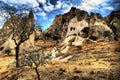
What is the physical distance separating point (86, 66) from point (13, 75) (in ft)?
36.5

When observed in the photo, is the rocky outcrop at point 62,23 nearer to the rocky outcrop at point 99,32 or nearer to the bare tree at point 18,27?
the rocky outcrop at point 99,32

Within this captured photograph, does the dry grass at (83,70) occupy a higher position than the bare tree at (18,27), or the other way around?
the bare tree at (18,27)

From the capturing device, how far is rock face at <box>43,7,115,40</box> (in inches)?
2685

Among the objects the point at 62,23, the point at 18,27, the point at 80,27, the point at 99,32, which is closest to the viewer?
the point at 18,27

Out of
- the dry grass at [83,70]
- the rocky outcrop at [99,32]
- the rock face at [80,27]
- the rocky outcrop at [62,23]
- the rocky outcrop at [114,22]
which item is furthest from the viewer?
the rocky outcrop at [62,23]

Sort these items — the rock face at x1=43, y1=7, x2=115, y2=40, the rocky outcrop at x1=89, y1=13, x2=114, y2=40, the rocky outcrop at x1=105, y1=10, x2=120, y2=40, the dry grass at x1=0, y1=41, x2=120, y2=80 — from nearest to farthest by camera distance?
the dry grass at x1=0, y1=41, x2=120, y2=80 → the rocky outcrop at x1=89, y1=13, x2=114, y2=40 → the rock face at x1=43, y1=7, x2=115, y2=40 → the rocky outcrop at x1=105, y1=10, x2=120, y2=40

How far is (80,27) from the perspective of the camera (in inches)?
2837

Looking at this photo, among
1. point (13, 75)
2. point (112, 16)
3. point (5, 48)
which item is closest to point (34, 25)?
point (13, 75)

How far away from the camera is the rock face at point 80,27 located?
224ft

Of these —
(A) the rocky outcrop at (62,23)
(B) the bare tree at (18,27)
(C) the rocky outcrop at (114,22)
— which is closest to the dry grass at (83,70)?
(B) the bare tree at (18,27)

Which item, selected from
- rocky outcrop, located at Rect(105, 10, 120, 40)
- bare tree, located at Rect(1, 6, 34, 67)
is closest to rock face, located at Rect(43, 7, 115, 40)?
rocky outcrop, located at Rect(105, 10, 120, 40)

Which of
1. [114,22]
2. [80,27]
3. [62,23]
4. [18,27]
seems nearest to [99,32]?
[80,27]

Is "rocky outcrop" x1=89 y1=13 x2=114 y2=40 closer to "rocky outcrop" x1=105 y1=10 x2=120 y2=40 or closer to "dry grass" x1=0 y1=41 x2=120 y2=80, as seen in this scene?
"rocky outcrop" x1=105 y1=10 x2=120 y2=40

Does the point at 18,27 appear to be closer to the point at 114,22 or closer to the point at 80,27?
the point at 80,27
